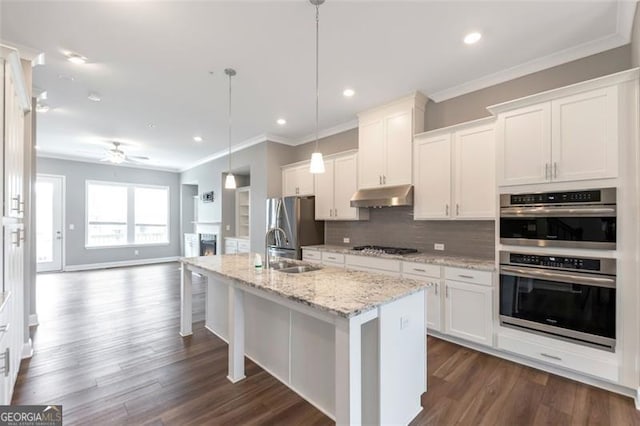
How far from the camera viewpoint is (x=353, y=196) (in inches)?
168

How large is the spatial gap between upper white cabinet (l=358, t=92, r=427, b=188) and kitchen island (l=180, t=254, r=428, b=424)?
1.91m

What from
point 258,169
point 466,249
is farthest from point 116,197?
point 466,249

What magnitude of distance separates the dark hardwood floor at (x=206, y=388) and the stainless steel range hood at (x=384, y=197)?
1674 millimetres

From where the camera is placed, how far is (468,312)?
290cm

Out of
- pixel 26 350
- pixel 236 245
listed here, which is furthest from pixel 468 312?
pixel 236 245

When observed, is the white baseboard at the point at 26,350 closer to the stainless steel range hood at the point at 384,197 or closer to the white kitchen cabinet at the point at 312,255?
the white kitchen cabinet at the point at 312,255

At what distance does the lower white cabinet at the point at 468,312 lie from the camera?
279 centimetres

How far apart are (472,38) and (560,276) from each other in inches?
85.7

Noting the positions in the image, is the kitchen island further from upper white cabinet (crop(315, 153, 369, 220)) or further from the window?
the window

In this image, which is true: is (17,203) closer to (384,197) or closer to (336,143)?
(384,197)

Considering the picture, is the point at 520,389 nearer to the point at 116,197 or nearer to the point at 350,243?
the point at 350,243

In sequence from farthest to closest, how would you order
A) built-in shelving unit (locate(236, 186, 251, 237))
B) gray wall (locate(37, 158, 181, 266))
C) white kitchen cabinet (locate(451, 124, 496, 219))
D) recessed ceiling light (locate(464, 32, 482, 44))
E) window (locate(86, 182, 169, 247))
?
window (locate(86, 182, 169, 247)) < gray wall (locate(37, 158, 181, 266)) < built-in shelving unit (locate(236, 186, 251, 237)) < white kitchen cabinet (locate(451, 124, 496, 219)) < recessed ceiling light (locate(464, 32, 482, 44))

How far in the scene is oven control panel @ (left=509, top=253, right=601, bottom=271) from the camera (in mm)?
2293

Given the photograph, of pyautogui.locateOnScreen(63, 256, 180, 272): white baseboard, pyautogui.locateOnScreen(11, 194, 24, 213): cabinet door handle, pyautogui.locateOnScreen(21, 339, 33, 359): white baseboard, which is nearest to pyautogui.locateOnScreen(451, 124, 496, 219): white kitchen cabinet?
pyautogui.locateOnScreen(11, 194, 24, 213): cabinet door handle
